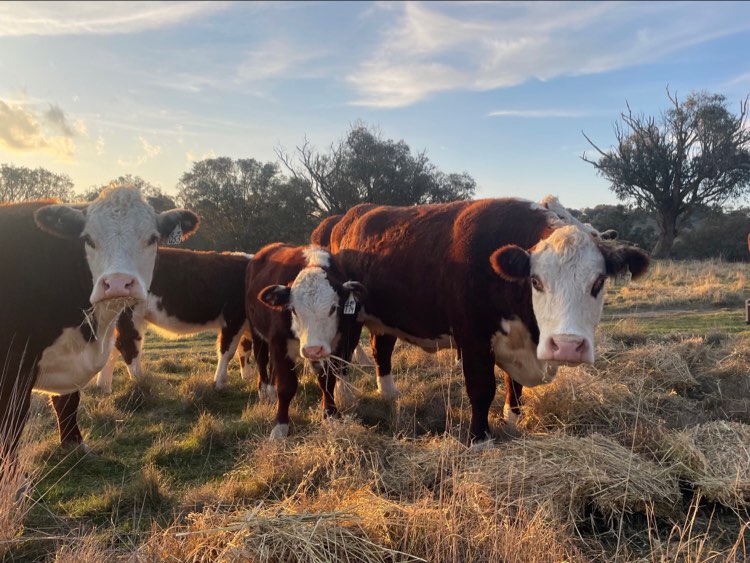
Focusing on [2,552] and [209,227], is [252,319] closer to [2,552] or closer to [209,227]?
[2,552]

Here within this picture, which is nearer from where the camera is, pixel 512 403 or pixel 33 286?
pixel 33 286

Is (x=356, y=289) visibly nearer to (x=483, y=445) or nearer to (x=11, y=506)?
(x=483, y=445)

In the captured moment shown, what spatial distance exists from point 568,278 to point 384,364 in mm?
3594

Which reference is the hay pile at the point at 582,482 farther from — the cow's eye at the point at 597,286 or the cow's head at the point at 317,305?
the cow's head at the point at 317,305

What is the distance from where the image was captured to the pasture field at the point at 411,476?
2768 mm

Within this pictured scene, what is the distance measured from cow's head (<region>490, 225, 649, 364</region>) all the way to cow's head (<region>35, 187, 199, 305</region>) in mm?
2934

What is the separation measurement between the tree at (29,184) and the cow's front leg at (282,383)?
38080 mm

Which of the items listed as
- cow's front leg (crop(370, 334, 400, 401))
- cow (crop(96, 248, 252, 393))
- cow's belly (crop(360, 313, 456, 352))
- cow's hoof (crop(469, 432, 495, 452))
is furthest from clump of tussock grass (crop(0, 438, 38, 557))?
cow (crop(96, 248, 252, 393))

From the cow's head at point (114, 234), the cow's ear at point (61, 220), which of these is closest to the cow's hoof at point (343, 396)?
the cow's head at point (114, 234)

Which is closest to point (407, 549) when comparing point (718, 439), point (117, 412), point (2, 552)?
point (2, 552)

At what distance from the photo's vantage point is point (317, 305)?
5672 millimetres

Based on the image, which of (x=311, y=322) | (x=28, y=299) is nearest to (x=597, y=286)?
(x=311, y=322)

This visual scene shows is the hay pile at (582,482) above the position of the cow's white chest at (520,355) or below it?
below

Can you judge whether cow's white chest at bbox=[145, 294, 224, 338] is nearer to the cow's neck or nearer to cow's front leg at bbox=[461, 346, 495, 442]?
the cow's neck
